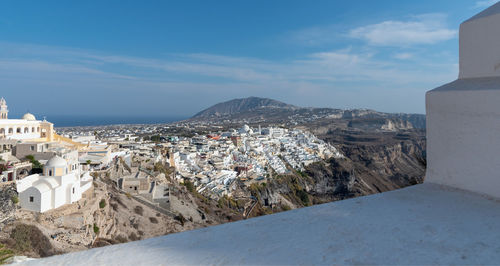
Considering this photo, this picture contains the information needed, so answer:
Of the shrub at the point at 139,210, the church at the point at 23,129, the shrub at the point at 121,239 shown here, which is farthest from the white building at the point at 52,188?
the church at the point at 23,129

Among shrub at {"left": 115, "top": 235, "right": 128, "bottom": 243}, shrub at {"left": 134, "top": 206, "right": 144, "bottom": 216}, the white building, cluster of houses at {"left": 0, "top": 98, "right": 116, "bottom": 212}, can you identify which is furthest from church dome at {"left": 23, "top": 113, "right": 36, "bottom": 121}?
shrub at {"left": 115, "top": 235, "right": 128, "bottom": 243}

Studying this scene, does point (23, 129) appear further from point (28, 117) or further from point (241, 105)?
point (241, 105)

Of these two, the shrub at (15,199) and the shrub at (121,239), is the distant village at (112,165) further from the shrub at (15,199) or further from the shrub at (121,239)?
the shrub at (121,239)

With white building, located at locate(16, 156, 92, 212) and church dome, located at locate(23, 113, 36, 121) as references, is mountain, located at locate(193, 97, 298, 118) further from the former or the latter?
white building, located at locate(16, 156, 92, 212)

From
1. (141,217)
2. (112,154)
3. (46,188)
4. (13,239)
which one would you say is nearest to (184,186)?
(112,154)

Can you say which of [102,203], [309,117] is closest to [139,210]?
[102,203]

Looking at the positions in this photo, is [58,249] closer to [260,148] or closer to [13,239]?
[13,239]
